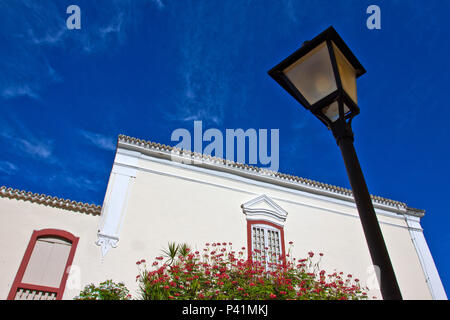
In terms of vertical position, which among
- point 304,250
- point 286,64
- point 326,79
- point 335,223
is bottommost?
point 326,79

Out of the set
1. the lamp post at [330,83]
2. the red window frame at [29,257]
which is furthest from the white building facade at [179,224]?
the lamp post at [330,83]

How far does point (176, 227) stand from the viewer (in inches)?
442

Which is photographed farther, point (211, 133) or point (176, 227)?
point (211, 133)

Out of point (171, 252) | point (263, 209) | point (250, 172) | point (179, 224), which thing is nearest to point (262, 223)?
point (263, 209)

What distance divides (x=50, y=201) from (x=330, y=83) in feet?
32.8

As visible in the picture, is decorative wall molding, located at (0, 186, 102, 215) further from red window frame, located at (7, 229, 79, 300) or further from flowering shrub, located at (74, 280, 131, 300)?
flowering shrub, located at (74, 280, 131, 300)

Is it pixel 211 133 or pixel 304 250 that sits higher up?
pixel 211 133

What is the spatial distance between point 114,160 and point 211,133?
3800mm

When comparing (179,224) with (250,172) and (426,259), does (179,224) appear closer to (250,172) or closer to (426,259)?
(250,172)

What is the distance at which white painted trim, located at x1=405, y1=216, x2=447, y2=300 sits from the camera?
13.3 meters

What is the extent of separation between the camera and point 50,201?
10289 millimetres

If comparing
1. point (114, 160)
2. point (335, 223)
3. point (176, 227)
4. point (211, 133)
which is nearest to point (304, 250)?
point (335, 223)
